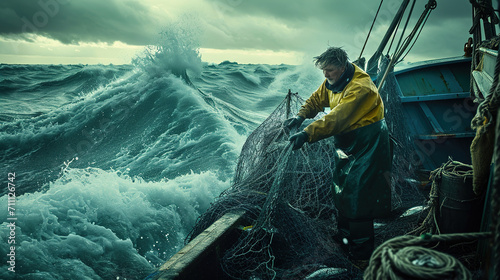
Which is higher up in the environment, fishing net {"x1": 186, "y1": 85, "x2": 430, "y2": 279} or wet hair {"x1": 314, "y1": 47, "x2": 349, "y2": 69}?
wet hair {"x1": 314, "y1": 47, "x2": 349, "y2": 69}

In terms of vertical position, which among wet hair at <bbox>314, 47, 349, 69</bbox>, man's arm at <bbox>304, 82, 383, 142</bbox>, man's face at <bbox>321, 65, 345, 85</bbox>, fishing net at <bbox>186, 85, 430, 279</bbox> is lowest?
fishing net at <bbox>186, 85, 430, 279</bbox>

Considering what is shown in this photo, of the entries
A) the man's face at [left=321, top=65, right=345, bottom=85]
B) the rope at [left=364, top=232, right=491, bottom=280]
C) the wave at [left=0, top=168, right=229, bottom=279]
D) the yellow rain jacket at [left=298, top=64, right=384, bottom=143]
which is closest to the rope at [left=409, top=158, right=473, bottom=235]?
the yellow rain jacket at [left=298, top=64, right=384, bottom=143]

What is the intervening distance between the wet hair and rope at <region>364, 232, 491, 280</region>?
174 cm

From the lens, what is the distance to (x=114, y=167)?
27.3 feet

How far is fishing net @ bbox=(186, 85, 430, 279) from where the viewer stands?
273 cm

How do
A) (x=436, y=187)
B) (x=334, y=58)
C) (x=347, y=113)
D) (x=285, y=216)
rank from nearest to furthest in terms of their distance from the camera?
1. (x=347, y=113)
2. (x=334, y=58)
3. (x=436, y=187)
4. (x=285, y=216)

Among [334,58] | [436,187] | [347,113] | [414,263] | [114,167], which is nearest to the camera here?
[414,263]

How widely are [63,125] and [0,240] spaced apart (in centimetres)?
767

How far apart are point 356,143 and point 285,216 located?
109cm

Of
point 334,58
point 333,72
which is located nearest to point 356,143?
point 333,72

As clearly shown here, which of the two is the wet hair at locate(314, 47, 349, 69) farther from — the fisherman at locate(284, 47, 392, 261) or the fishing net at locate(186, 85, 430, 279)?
the fishing net at locate(186, 85, 430, 279)

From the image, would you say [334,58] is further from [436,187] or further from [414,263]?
[414,263]

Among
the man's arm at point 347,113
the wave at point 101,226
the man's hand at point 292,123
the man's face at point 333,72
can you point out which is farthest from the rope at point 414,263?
the wave at point 101,226

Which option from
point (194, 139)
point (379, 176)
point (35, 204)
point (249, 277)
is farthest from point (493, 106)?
point (194, 139)
